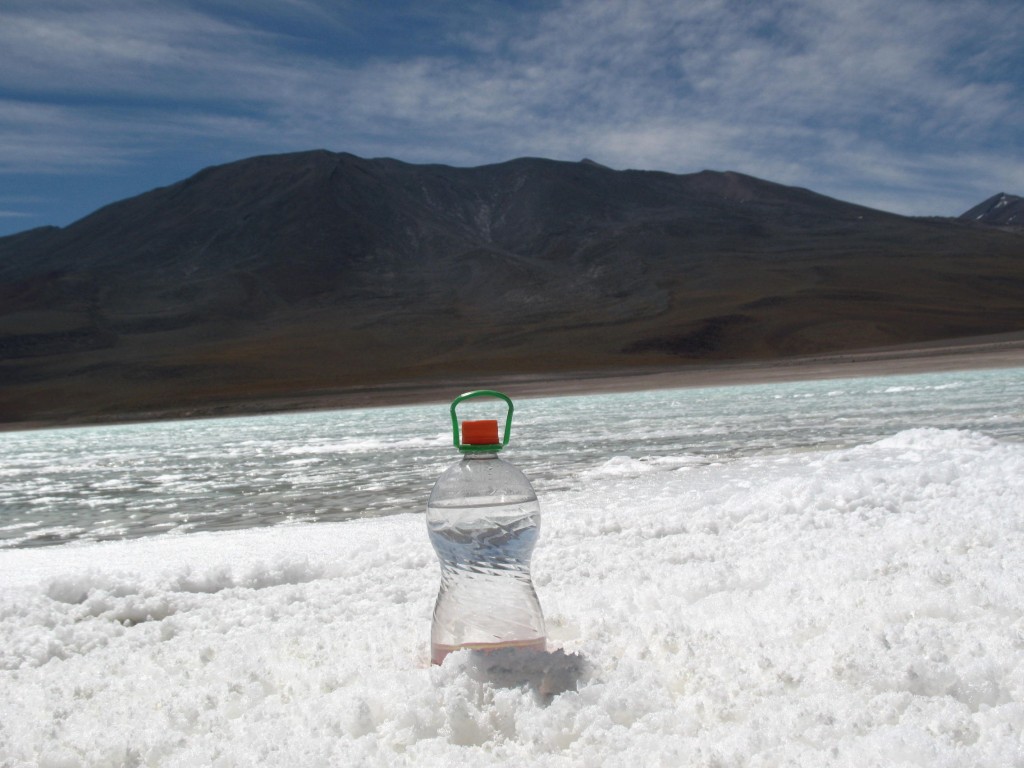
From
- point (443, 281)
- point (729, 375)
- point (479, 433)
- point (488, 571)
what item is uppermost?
point (443, 281)

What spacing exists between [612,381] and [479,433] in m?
40.8

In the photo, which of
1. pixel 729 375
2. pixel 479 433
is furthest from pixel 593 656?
pixel 729 375

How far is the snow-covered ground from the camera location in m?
1.89

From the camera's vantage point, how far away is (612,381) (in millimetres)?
42906

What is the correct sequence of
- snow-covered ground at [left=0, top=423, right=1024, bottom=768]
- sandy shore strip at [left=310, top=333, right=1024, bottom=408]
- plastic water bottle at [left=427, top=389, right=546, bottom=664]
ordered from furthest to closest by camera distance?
sandy shore strip at [left=310, top=333, right=1024, bottom=408]
plastic water bottle at [left=427, top=389, right=546, bottom=664]
snow-covered ground at [left=0, top=423, right=1024, bottom=768]

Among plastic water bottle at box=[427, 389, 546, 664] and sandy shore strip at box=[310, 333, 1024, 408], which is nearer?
plastic water bottle at box=[427, 389, 546, 664]

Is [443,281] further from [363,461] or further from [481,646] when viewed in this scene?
[481,646]

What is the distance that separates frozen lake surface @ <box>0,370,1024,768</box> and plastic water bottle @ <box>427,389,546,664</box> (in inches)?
5.7

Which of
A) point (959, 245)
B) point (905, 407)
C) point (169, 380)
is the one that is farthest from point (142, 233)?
point (905, 407)

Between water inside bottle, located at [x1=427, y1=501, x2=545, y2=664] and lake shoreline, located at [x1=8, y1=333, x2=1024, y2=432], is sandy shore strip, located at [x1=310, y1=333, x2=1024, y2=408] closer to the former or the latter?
lake shoreline, located at [x1=8, y1=333, x2=1024, y2=432]

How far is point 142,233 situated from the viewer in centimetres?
12438

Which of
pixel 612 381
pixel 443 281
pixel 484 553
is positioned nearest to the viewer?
pixel 484 553

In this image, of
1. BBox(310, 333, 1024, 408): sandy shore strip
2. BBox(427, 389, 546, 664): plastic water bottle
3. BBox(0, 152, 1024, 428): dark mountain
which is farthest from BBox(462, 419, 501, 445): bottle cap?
BBox(0, 152, 1024, 428): dark mountain

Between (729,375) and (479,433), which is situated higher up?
(479,433)
